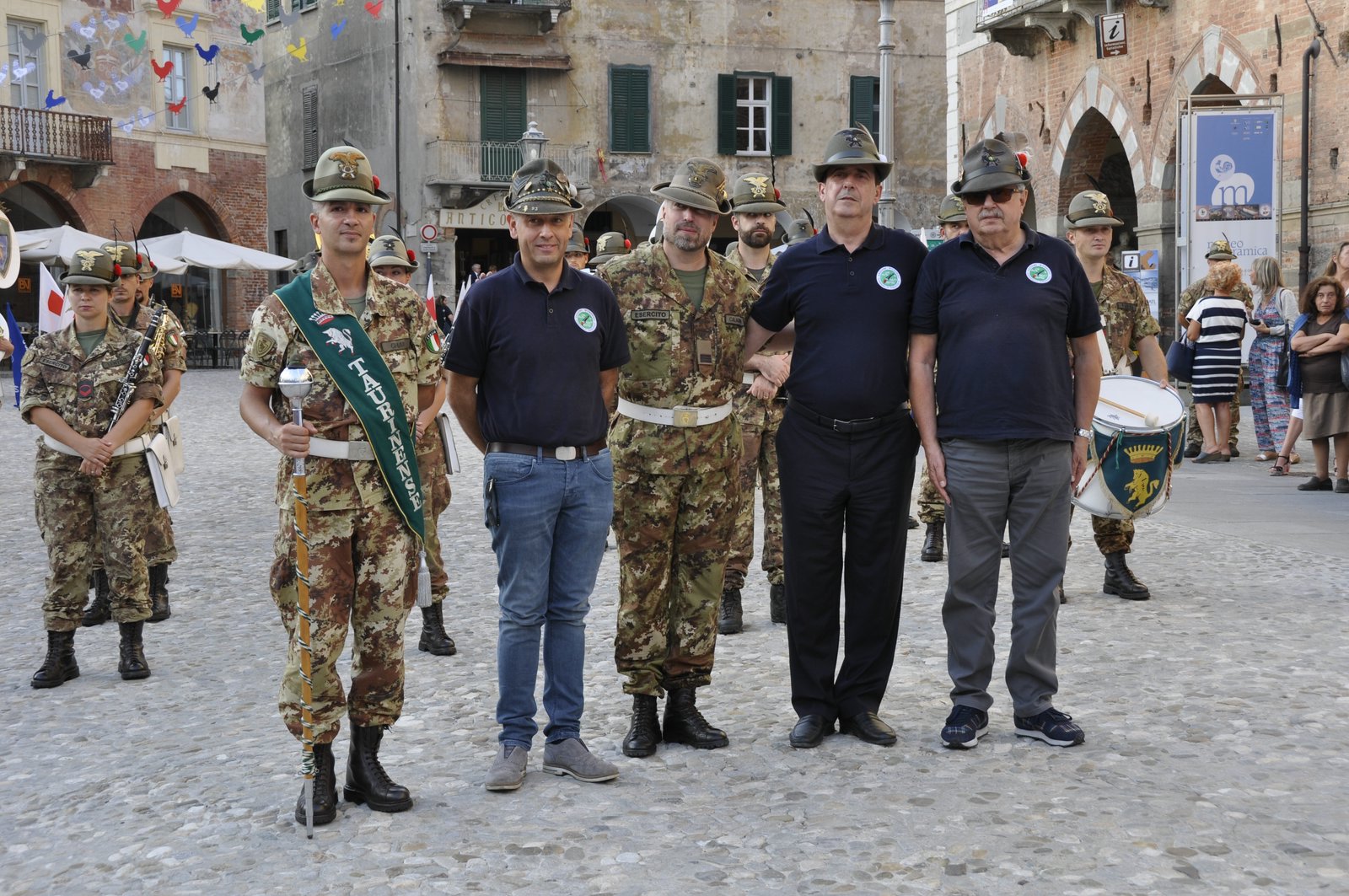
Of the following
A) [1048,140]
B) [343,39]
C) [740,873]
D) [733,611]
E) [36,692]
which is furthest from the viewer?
[343,39]

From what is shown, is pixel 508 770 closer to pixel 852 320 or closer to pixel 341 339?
pixel 341 339

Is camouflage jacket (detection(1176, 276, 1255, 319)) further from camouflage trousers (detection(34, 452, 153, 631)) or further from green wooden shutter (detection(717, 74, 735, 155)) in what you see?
green wooden shutter (detection(717, 74, 735, 155))

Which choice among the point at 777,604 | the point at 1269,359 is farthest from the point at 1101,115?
the point at 777,604

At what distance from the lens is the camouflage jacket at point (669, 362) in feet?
19.1

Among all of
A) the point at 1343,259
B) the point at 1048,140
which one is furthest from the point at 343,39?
the point at 1343,259

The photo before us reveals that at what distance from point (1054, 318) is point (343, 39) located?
36.8 meters

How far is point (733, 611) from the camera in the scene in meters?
7.99

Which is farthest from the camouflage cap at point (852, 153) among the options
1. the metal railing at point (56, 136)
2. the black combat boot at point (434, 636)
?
the metal railing at point (56, 136)

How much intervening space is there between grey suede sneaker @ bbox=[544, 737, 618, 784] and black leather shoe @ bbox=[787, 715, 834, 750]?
712 mm

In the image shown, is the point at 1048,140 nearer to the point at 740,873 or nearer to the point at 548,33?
the point at 548,33

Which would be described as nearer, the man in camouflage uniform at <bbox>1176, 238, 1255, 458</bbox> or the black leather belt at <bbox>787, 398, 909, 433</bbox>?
the black leather belt at <bbox>787, 398, 909, 433</bbox>

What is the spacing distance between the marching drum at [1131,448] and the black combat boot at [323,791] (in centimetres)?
411

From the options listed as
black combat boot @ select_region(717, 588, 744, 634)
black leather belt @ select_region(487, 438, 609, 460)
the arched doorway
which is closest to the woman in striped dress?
black combat boot @ select_region(717, 588, 744, 634)

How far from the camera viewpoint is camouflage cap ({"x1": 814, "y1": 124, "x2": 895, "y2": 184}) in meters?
5.77
